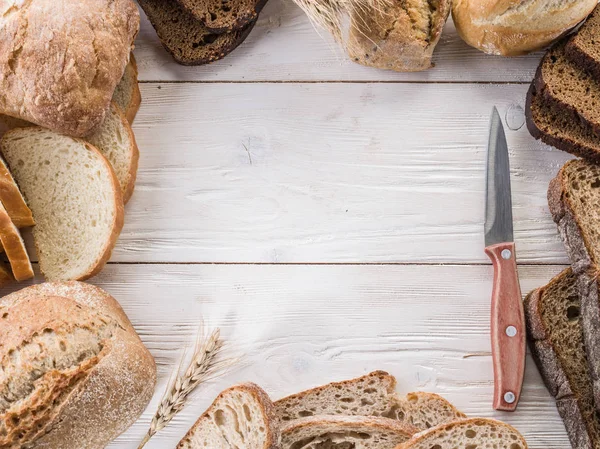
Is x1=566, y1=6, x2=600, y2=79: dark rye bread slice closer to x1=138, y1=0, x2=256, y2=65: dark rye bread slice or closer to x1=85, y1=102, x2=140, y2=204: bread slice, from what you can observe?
x1=138, y1=0, x2=256, y2=65: dark rye bread slice

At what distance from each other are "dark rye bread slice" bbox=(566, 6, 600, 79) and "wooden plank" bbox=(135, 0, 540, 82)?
0.65ft

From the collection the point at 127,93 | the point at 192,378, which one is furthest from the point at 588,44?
the point at 192,378

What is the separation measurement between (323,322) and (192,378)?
433mm

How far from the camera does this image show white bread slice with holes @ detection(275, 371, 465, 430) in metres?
2.12

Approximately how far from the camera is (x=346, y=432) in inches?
79.7

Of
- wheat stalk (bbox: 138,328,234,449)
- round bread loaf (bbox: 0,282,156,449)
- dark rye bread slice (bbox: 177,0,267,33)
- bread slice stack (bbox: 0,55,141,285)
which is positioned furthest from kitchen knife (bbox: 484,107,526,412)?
bread slice stack (bbox: 0,55,141,285)

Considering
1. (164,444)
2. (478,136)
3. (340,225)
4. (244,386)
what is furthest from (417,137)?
(164,444)

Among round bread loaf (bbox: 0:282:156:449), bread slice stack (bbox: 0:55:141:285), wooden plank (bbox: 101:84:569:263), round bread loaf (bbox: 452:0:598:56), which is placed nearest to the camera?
round bread loaf (bbox: 0:282:156:449)

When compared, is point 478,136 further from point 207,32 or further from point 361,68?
point 207,32

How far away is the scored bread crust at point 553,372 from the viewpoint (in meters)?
2.05

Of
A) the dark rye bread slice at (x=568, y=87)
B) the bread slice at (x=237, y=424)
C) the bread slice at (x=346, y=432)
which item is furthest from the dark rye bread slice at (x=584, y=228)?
the bread slice at (x=237, y=424)

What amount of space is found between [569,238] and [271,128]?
38.6 inches

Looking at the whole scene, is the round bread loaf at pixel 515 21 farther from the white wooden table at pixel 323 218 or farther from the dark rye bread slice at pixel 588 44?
the white wooden table at pixel 323 218

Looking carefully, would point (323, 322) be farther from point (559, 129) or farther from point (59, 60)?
point (59, 60)
